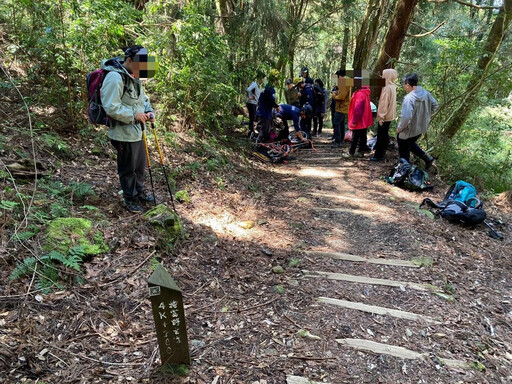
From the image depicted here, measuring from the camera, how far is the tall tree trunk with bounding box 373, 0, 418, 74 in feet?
29.1

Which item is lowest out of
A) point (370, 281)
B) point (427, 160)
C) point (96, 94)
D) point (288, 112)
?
point (370, 281)

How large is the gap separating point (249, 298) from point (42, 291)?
74.3 inches

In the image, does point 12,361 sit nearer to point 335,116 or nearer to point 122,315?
point 122,315

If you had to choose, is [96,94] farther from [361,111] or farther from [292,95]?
[292,95]

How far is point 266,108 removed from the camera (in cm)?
874

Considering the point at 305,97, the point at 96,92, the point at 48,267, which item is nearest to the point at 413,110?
the point at 305,97

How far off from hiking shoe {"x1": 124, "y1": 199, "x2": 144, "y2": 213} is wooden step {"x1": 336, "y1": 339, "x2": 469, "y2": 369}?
2901mm

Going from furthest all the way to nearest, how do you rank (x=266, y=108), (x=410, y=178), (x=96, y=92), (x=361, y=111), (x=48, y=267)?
1. (x=266, y=108)
2. (x=361, y=111)
3. (x=410, y=178)
4. (x=96, y=92)
5. (x=48, y=267)

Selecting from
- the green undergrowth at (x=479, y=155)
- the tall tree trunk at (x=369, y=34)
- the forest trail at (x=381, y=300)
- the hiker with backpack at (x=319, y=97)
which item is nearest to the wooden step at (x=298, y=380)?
the forest trail at (x=381, y=300)

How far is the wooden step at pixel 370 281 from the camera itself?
3655 millimetres

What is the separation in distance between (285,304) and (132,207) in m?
2.39

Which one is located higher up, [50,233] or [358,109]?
[358,109]

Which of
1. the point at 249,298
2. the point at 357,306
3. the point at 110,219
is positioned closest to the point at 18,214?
the point at 110,219

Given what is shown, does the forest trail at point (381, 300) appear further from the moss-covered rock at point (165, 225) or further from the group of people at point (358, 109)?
the group of people at point (358, 109)
